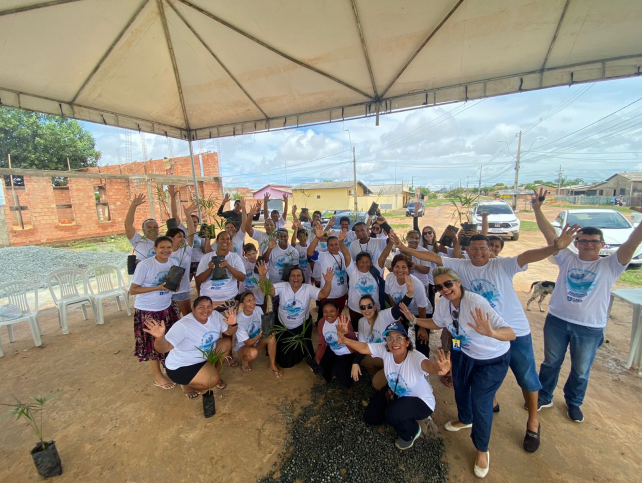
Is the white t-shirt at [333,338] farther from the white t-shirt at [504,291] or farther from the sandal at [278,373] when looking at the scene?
the white t-shirt at [504,291]

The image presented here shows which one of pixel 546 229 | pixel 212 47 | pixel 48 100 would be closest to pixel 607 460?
pixel 546 229

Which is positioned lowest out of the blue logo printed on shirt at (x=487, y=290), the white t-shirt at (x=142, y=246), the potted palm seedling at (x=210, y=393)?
the potted palm seedling at (x=210, y=393)

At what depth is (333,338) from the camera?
10.6 ft

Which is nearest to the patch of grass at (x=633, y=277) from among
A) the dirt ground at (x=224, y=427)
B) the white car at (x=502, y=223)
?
the dirt ground at (x=224, y=427)

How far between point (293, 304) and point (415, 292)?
58.5 inches

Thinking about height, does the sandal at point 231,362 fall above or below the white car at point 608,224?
below

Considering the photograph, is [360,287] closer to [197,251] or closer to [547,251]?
[547,251]

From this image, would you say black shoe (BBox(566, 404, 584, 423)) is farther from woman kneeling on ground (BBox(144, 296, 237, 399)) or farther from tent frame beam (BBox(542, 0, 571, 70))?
tent frame beam (BBox(542, 0, 571, 70))

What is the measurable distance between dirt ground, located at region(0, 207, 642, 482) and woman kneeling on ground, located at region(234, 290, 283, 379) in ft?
0.55

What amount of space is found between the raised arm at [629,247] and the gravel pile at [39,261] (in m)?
9.24

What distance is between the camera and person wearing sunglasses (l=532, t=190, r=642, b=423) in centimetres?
240

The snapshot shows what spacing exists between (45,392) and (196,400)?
5.76ft

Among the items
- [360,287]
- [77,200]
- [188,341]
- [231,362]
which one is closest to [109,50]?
[188,341]

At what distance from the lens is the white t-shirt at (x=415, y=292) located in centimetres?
329
